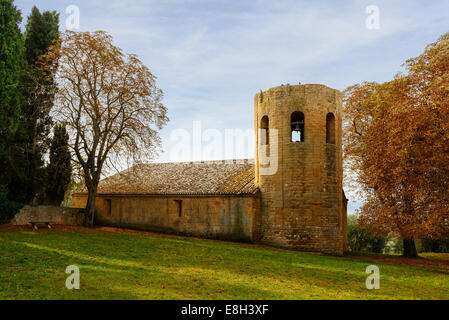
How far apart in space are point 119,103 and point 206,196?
8.62 metres

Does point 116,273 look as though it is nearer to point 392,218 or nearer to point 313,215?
point 313,215

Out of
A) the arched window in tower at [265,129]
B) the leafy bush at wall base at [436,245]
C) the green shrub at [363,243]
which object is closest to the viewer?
the arched window in tower at [265,129]

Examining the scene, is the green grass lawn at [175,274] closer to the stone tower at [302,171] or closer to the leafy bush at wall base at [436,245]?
the stone tower at [302,171]

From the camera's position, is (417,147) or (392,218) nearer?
(417,147)

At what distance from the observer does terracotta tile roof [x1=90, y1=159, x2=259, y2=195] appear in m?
26.4

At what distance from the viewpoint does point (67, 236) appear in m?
20.2

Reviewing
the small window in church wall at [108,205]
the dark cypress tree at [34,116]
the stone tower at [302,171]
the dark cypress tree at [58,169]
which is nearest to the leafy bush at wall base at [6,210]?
the dark cypress tree at [34,116]

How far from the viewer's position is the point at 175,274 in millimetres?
12812

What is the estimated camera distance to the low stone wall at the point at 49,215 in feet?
78.4

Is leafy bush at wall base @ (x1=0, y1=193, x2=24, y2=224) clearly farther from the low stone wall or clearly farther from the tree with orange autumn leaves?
the tree with orange autumn leaves

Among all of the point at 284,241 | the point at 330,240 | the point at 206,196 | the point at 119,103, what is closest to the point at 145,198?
the point at 206,196

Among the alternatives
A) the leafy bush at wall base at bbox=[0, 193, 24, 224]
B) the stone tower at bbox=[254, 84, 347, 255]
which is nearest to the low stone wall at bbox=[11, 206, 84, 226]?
the leafy bush at wall base at bbox=[0, 193, 24, 224]
